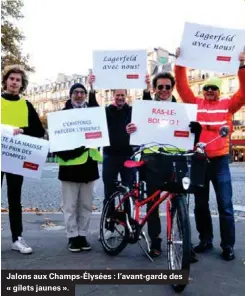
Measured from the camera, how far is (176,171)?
10.9 feet

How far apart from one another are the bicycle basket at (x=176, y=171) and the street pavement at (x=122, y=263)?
77 cm

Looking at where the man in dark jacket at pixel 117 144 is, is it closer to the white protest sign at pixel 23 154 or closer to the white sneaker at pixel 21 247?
the white protest sign at pixel 23 154

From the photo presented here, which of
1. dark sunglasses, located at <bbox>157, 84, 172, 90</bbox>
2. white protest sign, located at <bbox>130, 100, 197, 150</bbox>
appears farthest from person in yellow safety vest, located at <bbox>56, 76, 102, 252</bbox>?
dark sunglasses, located at <bbox>157, 84, 172, 90</bbox>

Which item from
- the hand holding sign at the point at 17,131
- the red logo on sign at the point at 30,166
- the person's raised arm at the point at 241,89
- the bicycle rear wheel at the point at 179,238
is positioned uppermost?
the person's raised arm at the point at 241,89

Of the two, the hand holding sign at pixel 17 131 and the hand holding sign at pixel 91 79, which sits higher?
the hand holding sign at pixel 91 79

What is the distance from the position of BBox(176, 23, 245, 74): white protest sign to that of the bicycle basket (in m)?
1.05

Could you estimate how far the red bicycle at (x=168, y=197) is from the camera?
319cm

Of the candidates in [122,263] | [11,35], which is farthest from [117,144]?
[11,35]

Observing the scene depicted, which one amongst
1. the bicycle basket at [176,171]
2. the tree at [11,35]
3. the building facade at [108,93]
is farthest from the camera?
the building facade at [108,93]

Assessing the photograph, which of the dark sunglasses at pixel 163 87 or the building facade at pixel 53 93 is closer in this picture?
the dark sunglasses at pixel 163 87

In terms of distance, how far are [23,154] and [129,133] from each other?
1.05m

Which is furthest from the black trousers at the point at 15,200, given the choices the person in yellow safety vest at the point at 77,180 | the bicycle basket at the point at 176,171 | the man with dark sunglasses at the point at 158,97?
the bicycle basket at the point at 176,171

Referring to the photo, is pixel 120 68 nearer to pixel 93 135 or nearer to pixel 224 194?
pixel 93 135

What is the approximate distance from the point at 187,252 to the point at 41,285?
1081mm
